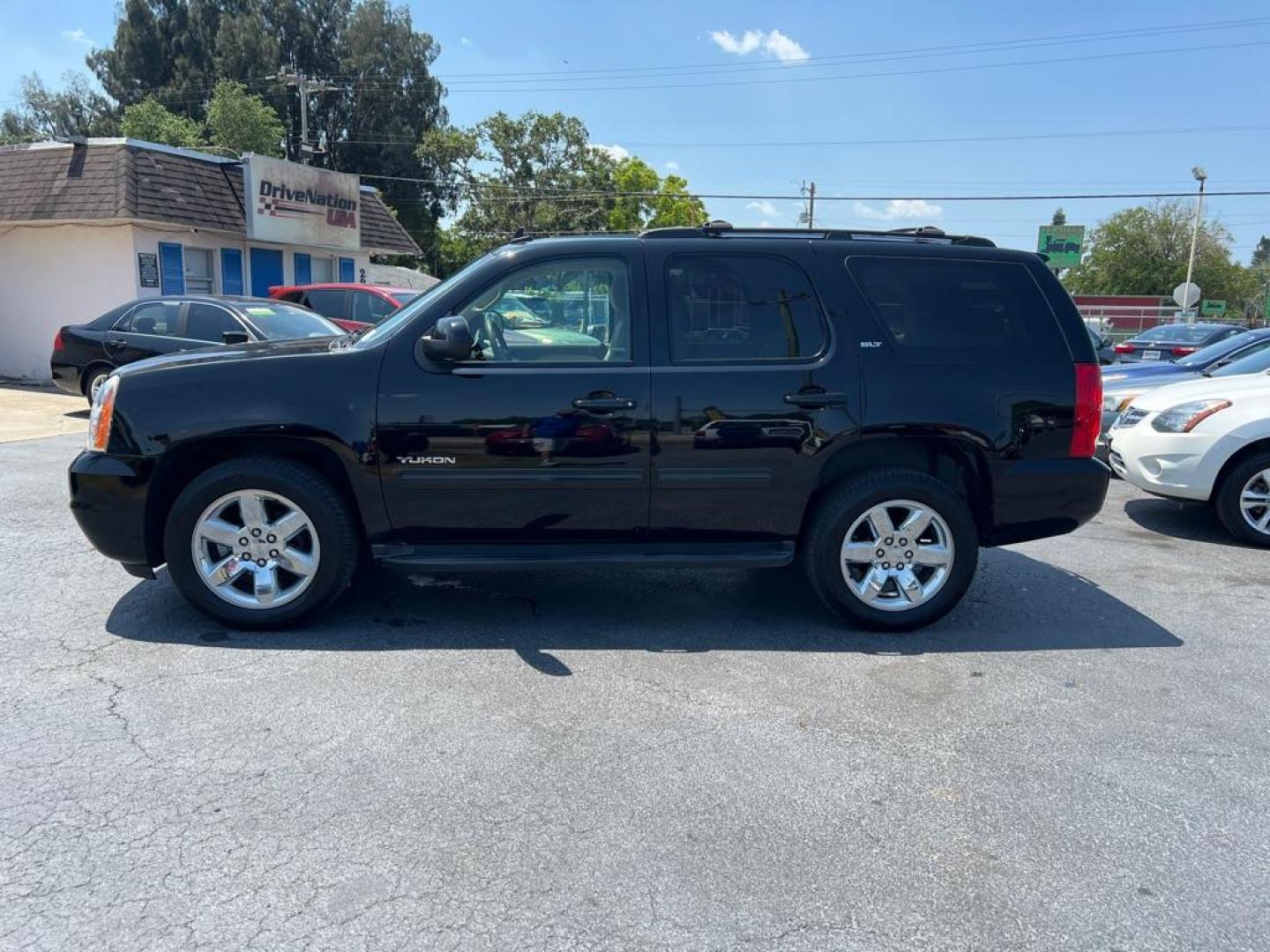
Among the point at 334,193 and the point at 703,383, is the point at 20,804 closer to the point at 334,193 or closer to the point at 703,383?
the point at 703,383

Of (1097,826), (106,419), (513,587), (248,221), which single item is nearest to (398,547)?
(513,587)

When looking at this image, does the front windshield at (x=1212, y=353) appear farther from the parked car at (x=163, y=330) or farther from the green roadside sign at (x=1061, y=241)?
the green roadside sign at (x=1061, y=241)

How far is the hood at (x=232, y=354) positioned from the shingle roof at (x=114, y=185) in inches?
493

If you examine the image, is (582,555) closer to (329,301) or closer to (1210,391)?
(1210,391)

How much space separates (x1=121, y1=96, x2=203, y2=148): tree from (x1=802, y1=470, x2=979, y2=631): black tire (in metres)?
34.8

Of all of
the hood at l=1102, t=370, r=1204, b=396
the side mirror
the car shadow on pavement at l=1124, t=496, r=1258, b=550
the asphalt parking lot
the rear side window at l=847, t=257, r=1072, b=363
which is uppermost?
the rear side window at l=847, t=257, r=1072, b=363

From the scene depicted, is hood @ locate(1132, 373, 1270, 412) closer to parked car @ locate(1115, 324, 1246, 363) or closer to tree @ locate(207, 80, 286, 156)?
parked car @ locate(1115, 324, 1246, 363)

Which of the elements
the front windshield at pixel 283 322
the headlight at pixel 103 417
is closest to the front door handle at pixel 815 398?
the headlight at pixel 103 417

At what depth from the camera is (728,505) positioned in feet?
15.1

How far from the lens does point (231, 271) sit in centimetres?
1803

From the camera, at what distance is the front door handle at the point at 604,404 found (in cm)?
441

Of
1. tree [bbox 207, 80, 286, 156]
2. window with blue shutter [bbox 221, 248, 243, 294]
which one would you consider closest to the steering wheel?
window with blue shutter [bbox 221, 248, 243, 294]

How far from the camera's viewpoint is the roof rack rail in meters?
4.71

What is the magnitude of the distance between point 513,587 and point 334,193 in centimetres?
1718
